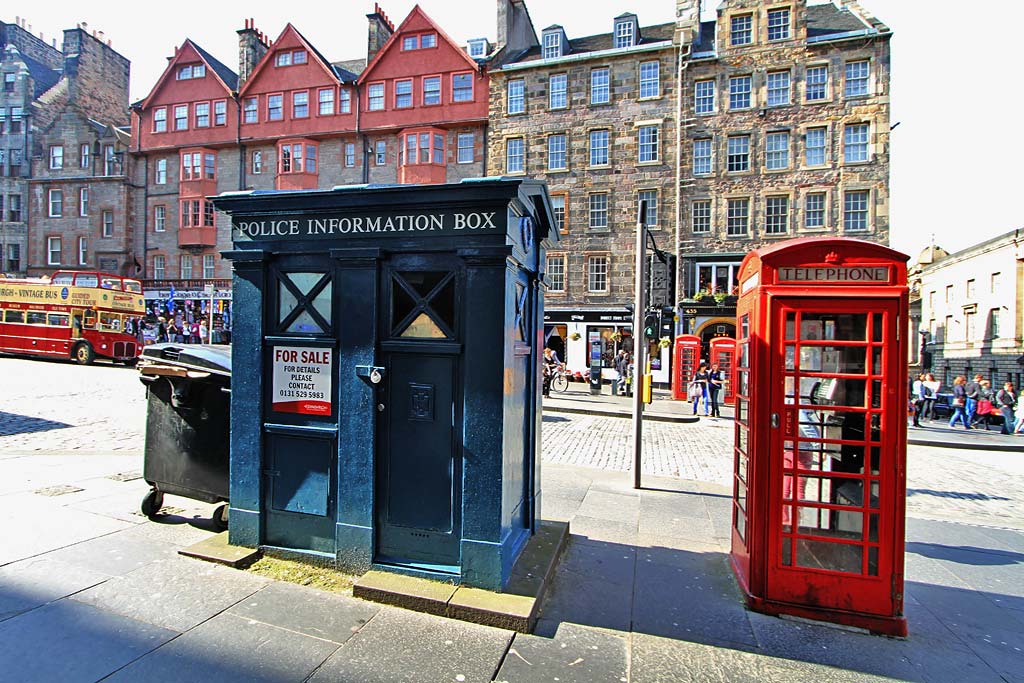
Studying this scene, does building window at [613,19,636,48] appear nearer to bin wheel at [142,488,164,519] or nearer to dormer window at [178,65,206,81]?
dormer window at [178,65,206,81]

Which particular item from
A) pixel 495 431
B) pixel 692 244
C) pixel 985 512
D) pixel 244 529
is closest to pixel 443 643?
pixel 495 431

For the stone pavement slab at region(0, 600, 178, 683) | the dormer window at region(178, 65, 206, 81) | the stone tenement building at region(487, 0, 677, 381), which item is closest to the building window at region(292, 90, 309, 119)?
the dormer window at region(178, 65, 206, 81)

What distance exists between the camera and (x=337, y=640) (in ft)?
10.5

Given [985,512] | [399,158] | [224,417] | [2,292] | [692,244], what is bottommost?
[985,512]

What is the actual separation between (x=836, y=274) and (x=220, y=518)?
16.5ft

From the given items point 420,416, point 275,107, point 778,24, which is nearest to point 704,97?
point 778,24

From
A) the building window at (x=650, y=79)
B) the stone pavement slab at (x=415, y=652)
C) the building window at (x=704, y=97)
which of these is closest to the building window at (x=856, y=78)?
the building window at (x=704, y=97)

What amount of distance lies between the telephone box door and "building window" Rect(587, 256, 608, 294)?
24911 mm

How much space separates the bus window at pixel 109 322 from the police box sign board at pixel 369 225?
2523 cm

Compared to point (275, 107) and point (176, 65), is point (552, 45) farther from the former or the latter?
point (176, 65)

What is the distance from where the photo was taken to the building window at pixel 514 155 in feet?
97.6

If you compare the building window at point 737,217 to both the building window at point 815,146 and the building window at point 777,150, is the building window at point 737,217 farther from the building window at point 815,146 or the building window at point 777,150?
the building window at point 815,146

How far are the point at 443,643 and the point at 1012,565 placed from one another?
529 cm

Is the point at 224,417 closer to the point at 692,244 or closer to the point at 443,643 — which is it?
the point at 443,643
